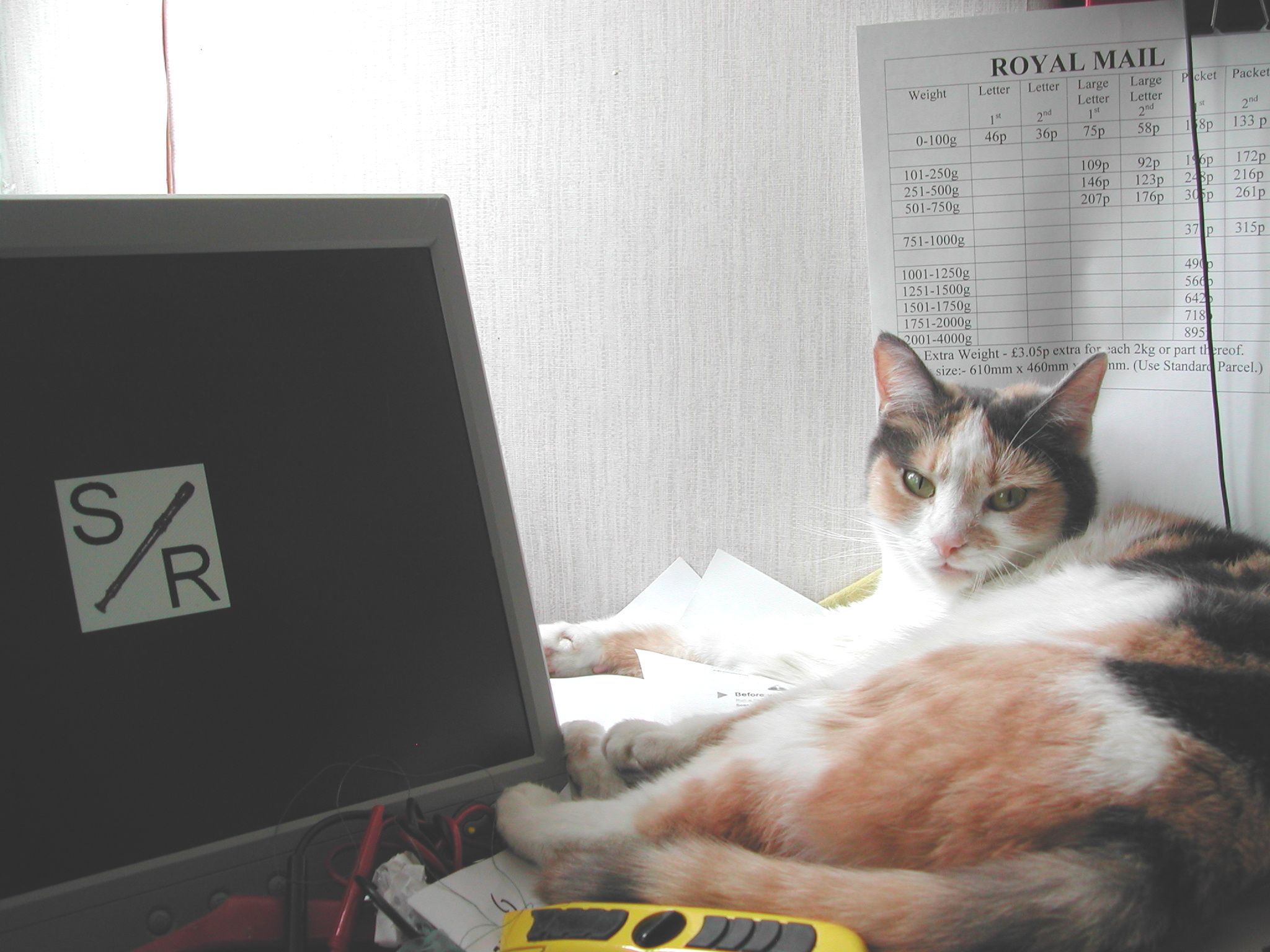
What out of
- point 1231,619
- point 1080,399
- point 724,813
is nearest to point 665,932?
point 724,813

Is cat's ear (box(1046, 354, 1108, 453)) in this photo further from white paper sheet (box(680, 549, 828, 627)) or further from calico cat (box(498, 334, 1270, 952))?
white paper sheet (box(680, 549, 828, 627))

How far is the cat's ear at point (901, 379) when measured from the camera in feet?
3.27

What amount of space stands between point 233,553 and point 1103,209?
1032 mm

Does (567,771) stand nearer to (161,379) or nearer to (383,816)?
(383,816)

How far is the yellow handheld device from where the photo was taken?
1.62 ft

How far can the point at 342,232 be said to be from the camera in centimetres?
71

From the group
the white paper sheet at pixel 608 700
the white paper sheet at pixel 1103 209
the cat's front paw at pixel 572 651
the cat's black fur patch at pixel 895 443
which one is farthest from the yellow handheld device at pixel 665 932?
the white paper sheet at pixel 1103 209

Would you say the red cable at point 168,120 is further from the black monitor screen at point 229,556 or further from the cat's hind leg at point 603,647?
the cat's hind leg at point 603,647

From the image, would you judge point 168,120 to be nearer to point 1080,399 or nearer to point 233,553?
point 233,553

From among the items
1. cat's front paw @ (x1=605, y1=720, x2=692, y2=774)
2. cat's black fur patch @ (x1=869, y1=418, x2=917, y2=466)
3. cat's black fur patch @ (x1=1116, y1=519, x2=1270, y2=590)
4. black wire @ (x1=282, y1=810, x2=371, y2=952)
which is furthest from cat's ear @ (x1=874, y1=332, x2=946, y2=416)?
black wire @ (x1=282, y1=810, x2=371, y2=952)

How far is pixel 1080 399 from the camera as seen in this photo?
97 cm

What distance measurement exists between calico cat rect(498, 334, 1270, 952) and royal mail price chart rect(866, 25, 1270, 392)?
126 mm

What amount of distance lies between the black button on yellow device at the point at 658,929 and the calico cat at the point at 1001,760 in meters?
0.04

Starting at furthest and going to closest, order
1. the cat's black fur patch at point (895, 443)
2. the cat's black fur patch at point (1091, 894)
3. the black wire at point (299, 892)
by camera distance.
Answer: the cat's black fur patch at point (895, 443) < the black wire at point (299, 892) < the cat's black fur patch at point (1091, 894)
